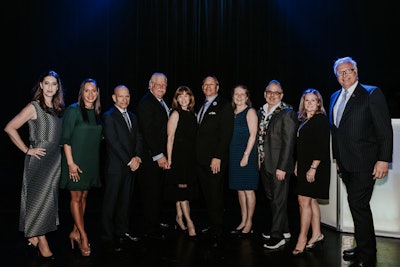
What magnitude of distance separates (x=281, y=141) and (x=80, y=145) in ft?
5.67

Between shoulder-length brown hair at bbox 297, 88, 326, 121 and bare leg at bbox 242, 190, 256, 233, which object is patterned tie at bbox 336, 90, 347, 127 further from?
bare leg at bbox 242, 190, 256, 233

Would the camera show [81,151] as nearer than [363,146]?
No

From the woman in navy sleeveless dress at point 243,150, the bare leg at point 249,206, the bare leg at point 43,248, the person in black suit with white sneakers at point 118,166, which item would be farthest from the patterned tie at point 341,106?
the bare leg at point 43,248

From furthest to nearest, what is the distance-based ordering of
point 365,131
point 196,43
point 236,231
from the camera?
point 196,43, point 236,231, point 365,131

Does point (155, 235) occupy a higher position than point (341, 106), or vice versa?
point (341, 106)

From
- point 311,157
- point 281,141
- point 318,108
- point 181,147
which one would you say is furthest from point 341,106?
point 181,147

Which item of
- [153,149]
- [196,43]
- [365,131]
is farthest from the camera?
[196,43]

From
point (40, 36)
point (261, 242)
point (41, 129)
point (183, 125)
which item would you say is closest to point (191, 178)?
point (183, 125)

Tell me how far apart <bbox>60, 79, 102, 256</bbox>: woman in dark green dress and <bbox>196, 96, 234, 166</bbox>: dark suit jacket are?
0.95m

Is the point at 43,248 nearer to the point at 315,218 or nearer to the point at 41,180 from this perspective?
the point at 41,180

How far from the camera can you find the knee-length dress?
3320mm

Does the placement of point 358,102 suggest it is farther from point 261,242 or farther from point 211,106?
point 261,242

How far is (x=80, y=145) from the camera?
3324 millimetres

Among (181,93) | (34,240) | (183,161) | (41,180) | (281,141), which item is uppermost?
(181,93)
